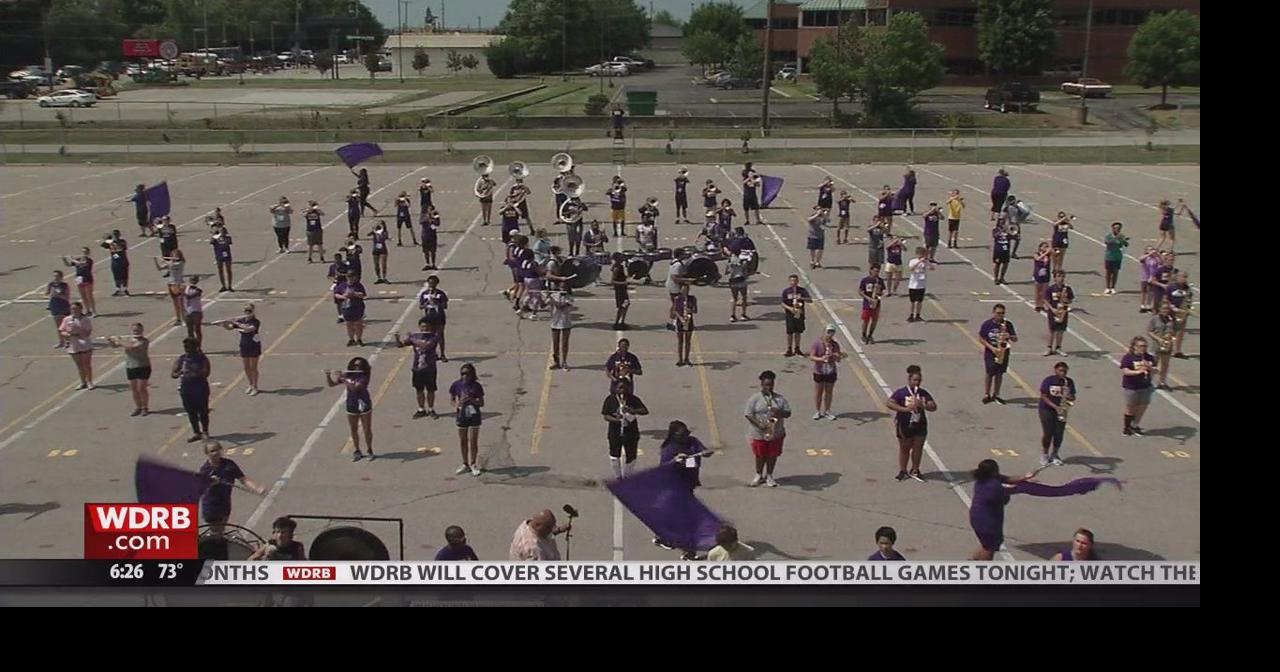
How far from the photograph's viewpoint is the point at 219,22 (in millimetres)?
35125

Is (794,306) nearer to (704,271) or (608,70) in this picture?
(704,271)

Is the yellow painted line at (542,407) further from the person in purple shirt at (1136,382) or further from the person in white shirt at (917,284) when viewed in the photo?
the person in purple shirt at (1136,382)

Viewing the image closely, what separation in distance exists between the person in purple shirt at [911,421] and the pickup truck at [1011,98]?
29.0m

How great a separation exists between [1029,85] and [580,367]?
28125 millimetres

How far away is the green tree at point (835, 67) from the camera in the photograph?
47781 mm

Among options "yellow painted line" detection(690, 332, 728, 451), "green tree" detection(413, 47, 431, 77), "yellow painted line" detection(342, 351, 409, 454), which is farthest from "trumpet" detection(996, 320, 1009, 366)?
"green tree" detection(413, 47, 431, 77)

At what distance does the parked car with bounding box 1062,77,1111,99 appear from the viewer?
1286 inches

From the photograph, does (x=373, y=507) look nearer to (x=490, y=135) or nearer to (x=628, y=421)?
(x=628, y=421)

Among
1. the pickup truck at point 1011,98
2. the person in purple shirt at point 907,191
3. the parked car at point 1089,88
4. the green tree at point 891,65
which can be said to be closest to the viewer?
the person in purple shirt at point 907,191

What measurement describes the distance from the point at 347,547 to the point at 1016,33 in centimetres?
2572

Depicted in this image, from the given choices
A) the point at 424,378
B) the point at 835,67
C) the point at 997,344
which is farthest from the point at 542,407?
the point at 835,67

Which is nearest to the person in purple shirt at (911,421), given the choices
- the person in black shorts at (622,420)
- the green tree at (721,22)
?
the person in black shorts at (622,420)
